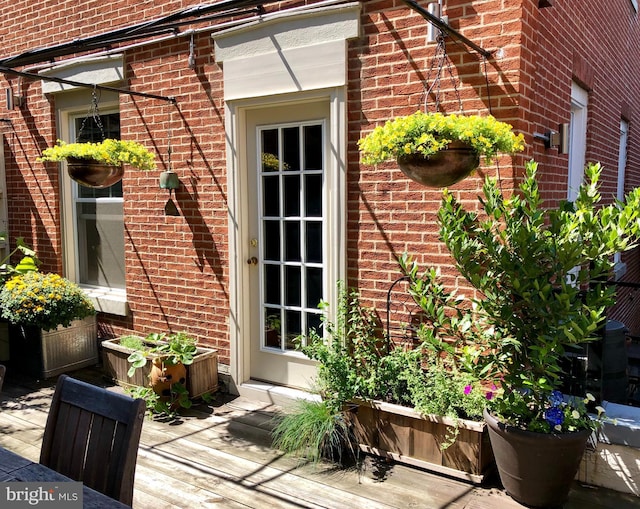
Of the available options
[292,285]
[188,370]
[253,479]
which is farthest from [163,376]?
[253,479]

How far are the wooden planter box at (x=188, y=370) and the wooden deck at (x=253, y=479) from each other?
1.15 ft

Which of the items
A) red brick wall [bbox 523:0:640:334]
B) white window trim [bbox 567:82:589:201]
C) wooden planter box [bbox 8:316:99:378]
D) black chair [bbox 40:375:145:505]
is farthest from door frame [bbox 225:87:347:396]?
white window trim [bbox 567:82:589:201]

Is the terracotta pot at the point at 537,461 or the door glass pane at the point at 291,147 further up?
the door glass pane at the point at 291,147

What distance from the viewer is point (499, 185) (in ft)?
11.4

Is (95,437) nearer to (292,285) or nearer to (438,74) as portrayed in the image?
(292,285)

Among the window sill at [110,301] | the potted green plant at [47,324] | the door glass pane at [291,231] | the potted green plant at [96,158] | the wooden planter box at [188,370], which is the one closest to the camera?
the potted green plant at [96,158]

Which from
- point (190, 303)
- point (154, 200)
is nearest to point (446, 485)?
point (190, 303)

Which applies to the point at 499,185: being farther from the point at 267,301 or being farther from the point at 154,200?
the point at 154,200

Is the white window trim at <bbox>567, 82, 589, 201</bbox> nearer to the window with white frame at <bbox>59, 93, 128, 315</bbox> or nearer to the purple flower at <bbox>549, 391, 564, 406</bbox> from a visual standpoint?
the purple flower at <bbox>549, 391, 564, 406</bbox>

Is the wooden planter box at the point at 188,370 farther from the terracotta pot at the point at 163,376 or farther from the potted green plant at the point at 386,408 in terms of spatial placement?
the potted green plant at the point at 386,408

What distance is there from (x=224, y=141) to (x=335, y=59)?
46.7 inches

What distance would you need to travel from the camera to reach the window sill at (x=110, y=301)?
545 cm

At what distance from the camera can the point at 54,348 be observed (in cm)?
529

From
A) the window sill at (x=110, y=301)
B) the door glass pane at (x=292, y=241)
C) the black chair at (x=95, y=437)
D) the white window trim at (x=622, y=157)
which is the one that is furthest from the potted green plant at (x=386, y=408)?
the white window trim at (x=622, y=157)
